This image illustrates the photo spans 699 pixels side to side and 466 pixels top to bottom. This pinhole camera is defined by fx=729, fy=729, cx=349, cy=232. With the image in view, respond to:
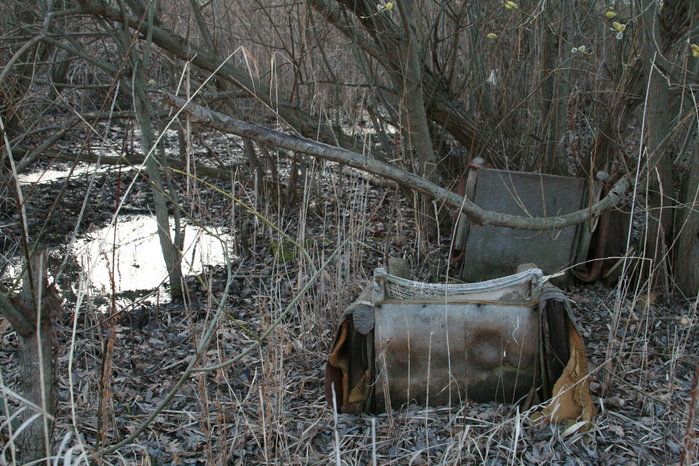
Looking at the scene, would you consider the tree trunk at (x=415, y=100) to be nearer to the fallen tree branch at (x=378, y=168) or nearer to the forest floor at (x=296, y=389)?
the forest floor at (x=296, y=389)

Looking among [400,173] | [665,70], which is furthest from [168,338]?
[665,70]

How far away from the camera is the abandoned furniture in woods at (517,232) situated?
483 centimetres

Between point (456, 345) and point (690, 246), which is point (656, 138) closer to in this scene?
point (690, 246)

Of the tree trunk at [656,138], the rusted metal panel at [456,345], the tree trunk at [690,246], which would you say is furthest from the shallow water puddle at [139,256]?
the tree trunk at [690,246]

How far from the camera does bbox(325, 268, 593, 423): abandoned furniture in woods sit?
3.20m

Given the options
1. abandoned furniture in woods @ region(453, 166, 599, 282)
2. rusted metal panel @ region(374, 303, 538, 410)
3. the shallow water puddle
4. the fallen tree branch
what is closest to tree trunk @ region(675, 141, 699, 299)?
the fallen tree branch

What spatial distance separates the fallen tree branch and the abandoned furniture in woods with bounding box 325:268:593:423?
0.50 meters

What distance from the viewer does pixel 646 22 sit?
411 cm

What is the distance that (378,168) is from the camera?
11.0 feet

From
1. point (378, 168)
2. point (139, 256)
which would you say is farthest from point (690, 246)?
point (139, 256)

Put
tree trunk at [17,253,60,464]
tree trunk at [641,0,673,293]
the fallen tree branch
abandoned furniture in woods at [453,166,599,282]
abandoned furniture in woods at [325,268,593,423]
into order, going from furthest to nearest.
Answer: abandoned furniture in woods at [453,166,599,282] < tree trunk at [641,0,673,293] < abandoned furniture in woods at [325,268,593,423] < the fallen tree branch < tree trunk at [17,253,60,464]

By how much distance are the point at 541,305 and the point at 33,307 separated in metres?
2.06

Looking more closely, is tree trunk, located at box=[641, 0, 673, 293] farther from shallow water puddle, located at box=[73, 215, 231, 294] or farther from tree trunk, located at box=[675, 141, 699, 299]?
shallow water puddle, located at box=[73, 215, 231, 294]

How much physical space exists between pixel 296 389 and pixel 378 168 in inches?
48.4
